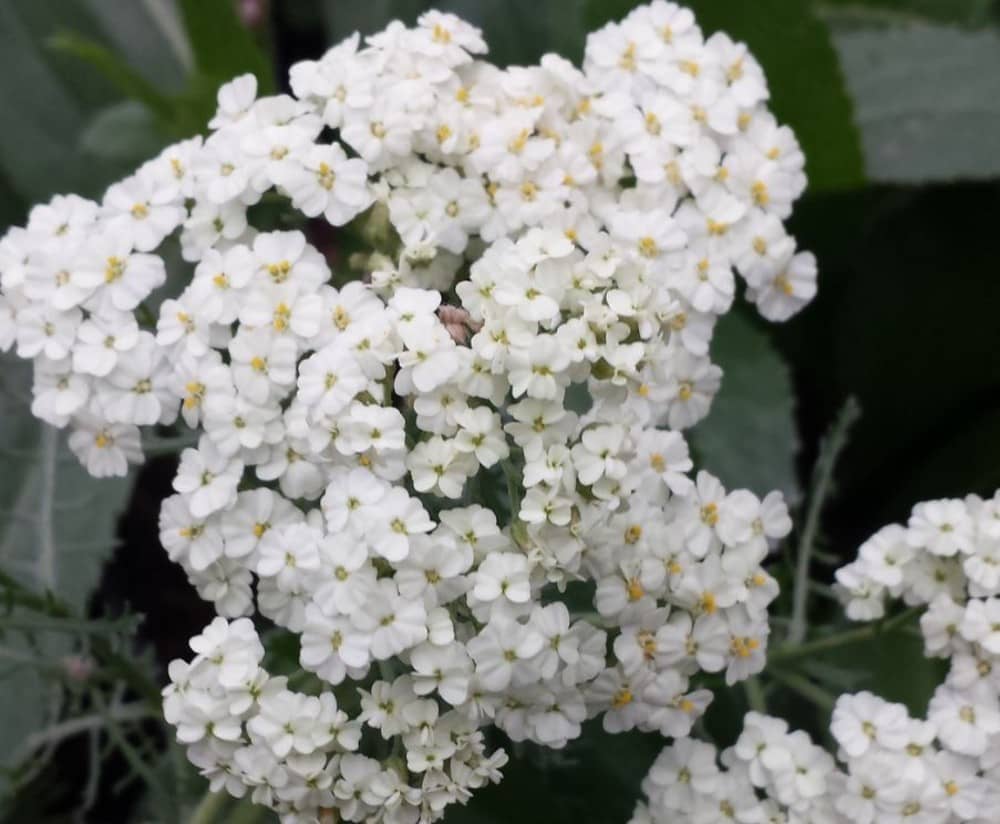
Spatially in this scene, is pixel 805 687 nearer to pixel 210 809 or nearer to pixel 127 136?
pixel 210 809

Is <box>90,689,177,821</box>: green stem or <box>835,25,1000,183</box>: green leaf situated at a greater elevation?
<box>835,25,1000,183</box>: green leaf

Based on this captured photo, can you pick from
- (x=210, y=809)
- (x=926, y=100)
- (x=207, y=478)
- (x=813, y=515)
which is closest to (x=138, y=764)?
(x=210, y=809)

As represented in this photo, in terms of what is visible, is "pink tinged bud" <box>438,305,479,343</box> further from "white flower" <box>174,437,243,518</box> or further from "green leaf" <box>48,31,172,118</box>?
"green leaf" <box>48,31,172,118</box>

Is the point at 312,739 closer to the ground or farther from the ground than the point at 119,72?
closer to the ground

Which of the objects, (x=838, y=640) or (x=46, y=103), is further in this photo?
(x=46, y=103)

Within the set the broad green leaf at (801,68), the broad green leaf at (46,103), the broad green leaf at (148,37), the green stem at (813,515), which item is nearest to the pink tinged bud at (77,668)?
the green stem at (813,515)

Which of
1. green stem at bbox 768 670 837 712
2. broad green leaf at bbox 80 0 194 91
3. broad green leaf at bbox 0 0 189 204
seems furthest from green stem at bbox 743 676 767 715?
broad green leaf at bbox 80 0 194 91

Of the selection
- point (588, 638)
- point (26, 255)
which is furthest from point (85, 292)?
point (588, 638)

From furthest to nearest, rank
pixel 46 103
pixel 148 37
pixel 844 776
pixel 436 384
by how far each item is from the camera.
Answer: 1. pixel 148 37
2. pixel 46 103
3. pixel 844 776
4. pixel 436 384
